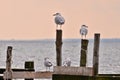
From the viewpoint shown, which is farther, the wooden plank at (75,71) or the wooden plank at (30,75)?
the wooden plank at (30,75)

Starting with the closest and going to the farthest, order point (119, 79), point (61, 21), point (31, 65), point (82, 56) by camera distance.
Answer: point (119, 79) < point (82, 56) < point (31, 65) < point (61, 21)

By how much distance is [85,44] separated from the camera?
57.3 feet

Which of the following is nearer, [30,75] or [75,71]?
[75,71]

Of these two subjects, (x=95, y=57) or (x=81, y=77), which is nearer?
(x=81, y=77)

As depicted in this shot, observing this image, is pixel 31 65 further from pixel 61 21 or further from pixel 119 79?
pixel 119 79

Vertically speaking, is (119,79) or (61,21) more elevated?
(61,21)

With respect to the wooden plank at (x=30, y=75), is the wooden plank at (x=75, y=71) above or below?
above

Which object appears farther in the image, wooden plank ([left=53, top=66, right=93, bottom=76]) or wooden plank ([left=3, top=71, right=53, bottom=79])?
wooden plank ([left=3, top=71, right=53, bottom=79])

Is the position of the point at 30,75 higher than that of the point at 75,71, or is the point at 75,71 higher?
the point at 75,71

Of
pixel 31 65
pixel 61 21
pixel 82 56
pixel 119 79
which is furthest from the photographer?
pixel 61 21

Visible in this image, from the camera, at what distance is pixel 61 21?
802 inches

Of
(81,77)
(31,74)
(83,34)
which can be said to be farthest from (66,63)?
(81,77)

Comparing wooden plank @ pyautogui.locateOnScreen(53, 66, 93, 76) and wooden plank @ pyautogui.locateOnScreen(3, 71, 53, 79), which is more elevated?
wooden plank @ pyautogui.locateOnScreen(53, 66, 93, 76)

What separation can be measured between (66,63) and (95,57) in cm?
255
